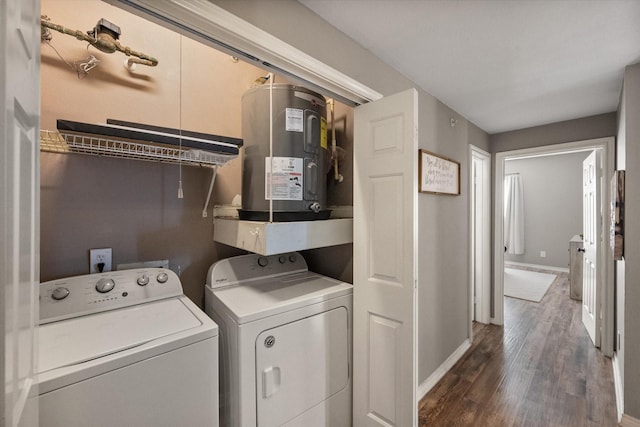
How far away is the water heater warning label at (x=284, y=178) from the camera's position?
4.74ft

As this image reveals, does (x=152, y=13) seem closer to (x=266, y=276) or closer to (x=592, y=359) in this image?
(x=266, y=276)

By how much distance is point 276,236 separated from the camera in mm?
1306

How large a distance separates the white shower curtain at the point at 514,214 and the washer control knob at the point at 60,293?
7682 mm

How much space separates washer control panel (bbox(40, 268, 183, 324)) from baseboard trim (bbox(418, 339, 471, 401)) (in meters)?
1.92

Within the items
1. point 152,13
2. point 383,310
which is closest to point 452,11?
point 152,13

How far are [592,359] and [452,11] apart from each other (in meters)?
3.25

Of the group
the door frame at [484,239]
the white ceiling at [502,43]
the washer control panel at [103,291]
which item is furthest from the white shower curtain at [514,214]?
the washer control panel at [103,291]

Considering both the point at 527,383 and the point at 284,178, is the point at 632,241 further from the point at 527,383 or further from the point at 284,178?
the point at 284,178

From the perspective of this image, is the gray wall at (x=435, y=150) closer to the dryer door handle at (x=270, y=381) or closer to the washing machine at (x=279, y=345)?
the washing machine at (x=279, y=345)

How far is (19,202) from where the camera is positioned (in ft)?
1.69

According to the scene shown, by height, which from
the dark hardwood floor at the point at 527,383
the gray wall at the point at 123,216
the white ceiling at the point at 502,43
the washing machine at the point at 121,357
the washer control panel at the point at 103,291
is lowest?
the dark hardwood floor at the point at 527,383

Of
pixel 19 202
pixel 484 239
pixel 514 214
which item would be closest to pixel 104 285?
pixel 19 202

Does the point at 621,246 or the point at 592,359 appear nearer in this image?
the point at 621,246

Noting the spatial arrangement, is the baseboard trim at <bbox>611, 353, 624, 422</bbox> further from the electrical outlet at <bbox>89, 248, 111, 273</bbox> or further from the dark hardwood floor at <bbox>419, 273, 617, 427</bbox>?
the electrical outlet at <bbox>89, 248, 111, 273</bbox>
